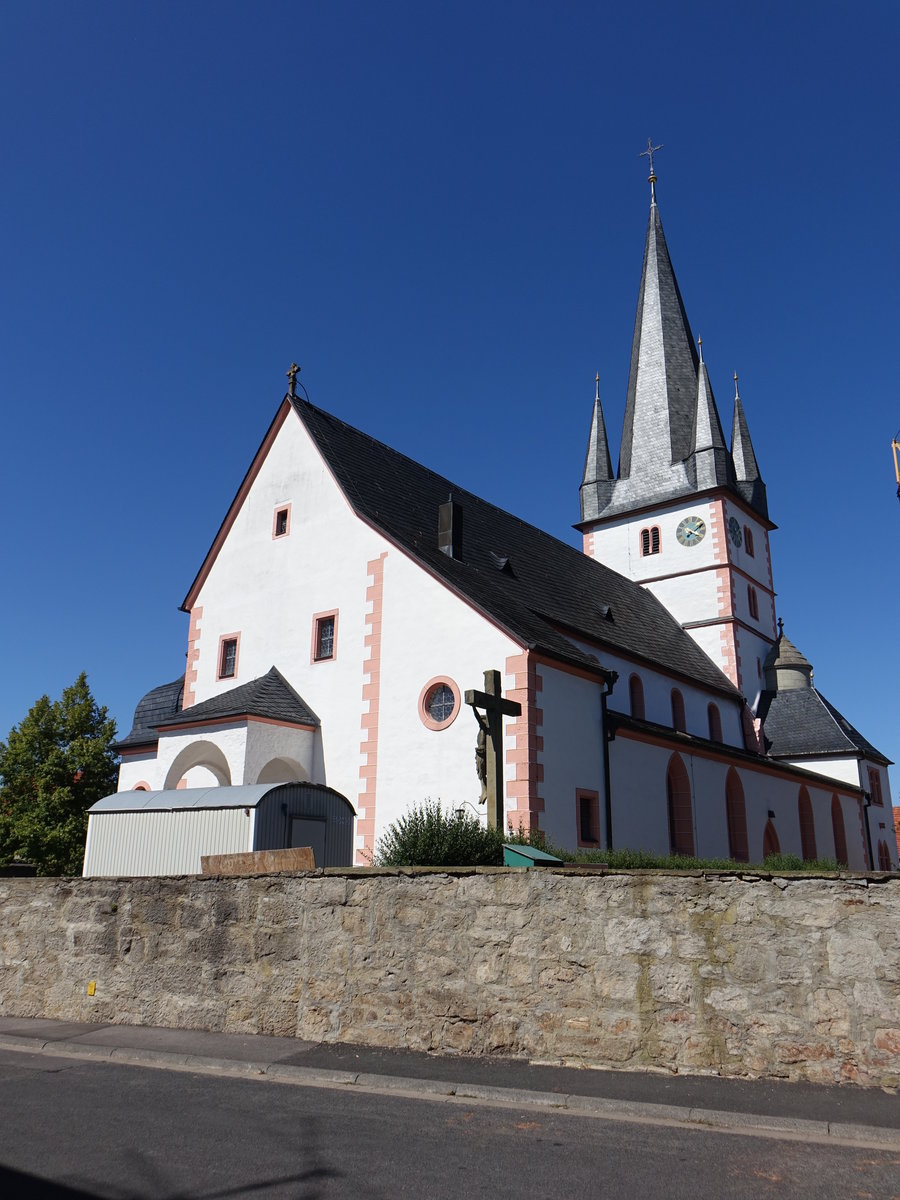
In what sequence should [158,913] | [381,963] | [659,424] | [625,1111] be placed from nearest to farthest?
[625,1111], [381,963], [158,913], [659,424]

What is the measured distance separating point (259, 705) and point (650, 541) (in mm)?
21515

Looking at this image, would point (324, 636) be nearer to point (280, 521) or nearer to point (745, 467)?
point (280, 521)

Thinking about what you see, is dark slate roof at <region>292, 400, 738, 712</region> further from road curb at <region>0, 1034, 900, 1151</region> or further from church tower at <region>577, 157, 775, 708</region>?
road curb at <region>0, 1034, 900, 1151</region>

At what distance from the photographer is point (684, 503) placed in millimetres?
36938

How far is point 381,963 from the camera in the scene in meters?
8.25

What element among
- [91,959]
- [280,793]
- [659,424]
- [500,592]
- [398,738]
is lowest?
[91,959]

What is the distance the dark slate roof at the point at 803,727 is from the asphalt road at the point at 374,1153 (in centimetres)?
3007

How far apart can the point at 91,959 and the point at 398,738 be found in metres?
9.73

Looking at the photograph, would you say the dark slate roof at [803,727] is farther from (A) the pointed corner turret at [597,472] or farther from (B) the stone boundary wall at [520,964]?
(B) the stone boundary wall at [520,964]

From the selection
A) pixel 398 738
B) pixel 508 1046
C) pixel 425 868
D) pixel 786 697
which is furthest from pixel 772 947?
pixel 786 697

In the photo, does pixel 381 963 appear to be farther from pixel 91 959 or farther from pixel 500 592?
pixel 500 592

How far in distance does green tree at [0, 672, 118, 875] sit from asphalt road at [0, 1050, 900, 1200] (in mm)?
28119

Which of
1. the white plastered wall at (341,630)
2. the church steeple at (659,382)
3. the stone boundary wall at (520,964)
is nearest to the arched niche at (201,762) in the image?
the white plastered wall at (341,630)

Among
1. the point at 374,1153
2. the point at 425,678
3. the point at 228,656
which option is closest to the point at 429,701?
the point at 425,678
